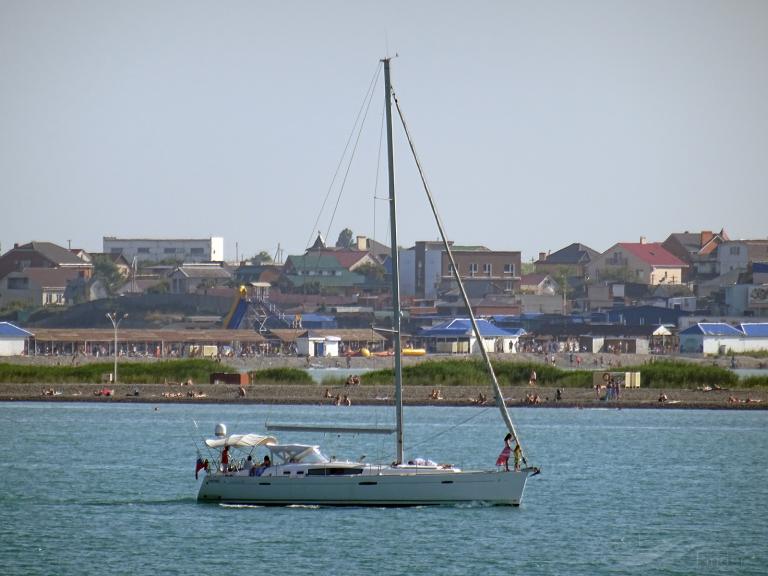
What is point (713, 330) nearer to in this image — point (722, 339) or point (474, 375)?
point (722, 339)

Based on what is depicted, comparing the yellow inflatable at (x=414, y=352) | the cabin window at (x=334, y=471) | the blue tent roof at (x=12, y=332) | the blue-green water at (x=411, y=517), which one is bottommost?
the blue-green water at (x=411, y=517)

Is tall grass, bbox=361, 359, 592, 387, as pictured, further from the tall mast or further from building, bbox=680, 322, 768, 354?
building, bbox=680, 322, 768, 354

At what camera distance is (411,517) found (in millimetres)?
45344

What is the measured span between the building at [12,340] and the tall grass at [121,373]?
42899 mm

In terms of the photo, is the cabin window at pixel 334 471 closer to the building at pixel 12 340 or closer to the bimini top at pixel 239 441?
the bimini top at pixel 239 441

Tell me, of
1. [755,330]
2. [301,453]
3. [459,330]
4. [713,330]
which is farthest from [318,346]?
[301,453]

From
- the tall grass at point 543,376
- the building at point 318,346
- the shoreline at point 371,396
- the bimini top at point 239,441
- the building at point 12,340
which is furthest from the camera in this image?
the building at point 318,346

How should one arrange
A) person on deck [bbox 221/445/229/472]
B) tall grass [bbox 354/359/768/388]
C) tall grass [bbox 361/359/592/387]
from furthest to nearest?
tall grass [bbox 361/359/592/387] → tall grass [bbox 354/359/768/388] → person on deck [bbox 221/445/229/472]

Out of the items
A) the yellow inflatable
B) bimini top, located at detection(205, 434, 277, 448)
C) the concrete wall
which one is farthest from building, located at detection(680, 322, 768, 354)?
bimini top, located at detection(205, 434, 277, 448)

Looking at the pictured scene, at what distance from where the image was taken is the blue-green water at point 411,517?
131 feet

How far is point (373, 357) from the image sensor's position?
157m

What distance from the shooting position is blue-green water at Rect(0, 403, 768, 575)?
40031mm

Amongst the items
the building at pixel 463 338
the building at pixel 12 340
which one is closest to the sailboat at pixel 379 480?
the building at pixel 12 340

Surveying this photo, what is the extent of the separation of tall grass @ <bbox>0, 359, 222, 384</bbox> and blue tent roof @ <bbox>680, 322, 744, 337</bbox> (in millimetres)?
69609
